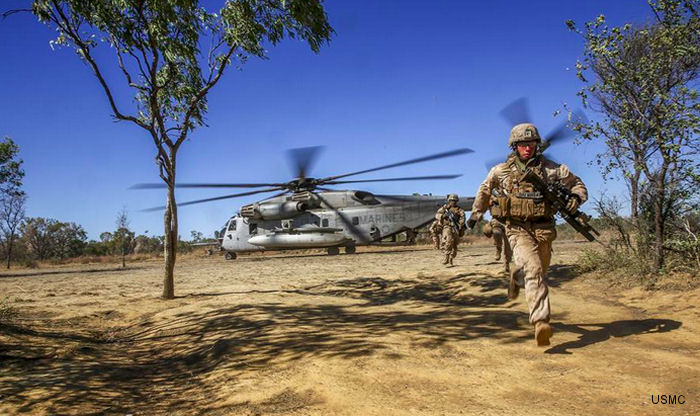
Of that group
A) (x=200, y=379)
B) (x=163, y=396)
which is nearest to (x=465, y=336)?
(x=200, y=379)

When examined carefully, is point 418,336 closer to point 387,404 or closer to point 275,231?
point 387,404

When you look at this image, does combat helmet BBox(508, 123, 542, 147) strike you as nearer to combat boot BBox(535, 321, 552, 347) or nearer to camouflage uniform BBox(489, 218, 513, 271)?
combat boot BBox(535, 321, 552, 347)

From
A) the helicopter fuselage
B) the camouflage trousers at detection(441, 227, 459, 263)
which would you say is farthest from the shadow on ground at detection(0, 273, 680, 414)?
the helicopter fuselage

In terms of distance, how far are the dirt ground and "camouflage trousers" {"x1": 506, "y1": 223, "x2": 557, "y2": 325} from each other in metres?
0.42

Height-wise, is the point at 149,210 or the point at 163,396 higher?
the point at 149,210

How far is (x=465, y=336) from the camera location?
14.2 feet

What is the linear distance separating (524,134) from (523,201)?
2.31ft

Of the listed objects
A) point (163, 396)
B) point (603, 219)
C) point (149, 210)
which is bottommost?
point (163, 396)

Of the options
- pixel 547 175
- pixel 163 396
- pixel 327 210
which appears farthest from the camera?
pixel 327 210

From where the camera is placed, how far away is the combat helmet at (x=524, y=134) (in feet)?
Result: 14.9

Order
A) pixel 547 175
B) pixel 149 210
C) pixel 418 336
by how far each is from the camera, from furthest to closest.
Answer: pixel 149 210 → pixel 547 175 → pixel 418 336

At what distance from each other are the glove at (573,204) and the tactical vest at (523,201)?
151 mm

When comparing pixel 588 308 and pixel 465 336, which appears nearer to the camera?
pixel 465 336

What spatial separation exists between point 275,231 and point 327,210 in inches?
108
